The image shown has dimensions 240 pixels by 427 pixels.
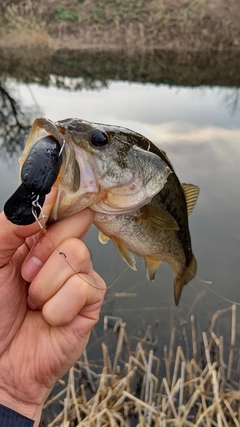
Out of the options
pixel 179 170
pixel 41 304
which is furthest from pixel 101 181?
pixel 179 170

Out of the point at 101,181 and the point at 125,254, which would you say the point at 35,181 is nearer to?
the point at 101,181

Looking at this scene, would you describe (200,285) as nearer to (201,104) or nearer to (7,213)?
(7,213)

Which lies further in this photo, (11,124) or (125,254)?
(11,124)

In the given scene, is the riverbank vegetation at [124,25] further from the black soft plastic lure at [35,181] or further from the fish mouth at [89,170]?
the black soft plastic lure at [35,181]

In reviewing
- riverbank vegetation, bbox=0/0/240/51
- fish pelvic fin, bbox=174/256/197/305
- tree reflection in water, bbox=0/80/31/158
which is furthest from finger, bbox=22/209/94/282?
riverbank vegetation, bbox=0/0/240/51

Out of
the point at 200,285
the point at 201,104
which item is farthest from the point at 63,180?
the point at 201,104

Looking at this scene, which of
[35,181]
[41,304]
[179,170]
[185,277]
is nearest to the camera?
[35,181]
